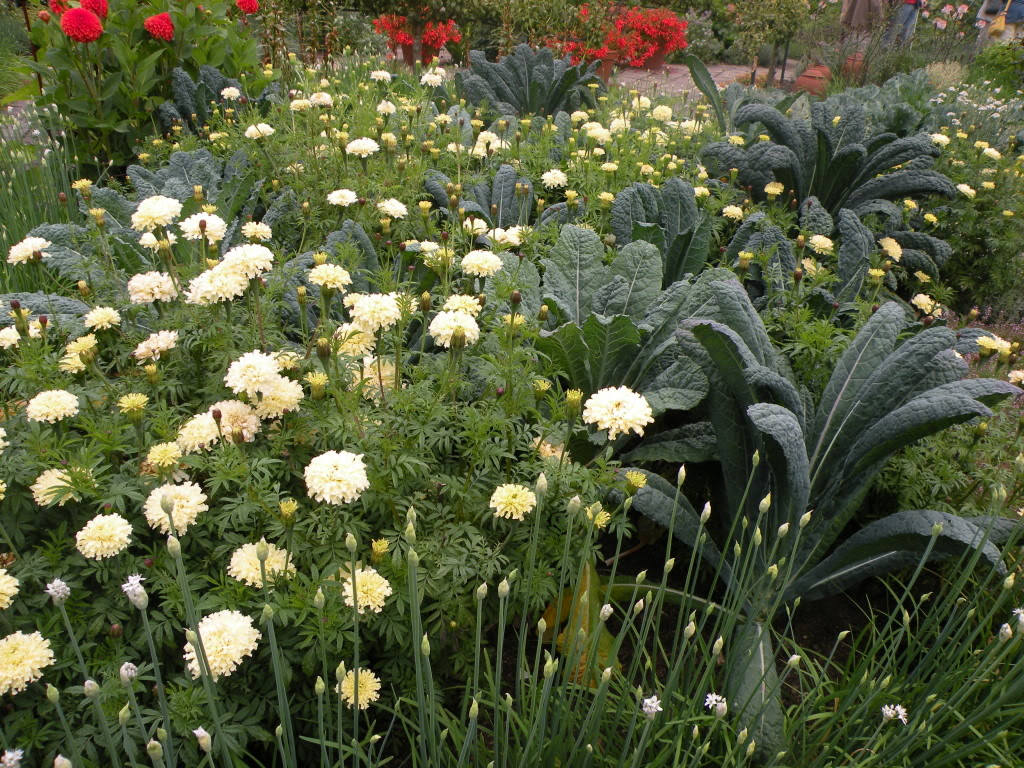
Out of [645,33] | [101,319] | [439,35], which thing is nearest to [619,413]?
[101,319]

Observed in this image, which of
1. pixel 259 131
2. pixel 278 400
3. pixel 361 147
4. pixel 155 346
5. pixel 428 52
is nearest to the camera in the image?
pixel 278 400

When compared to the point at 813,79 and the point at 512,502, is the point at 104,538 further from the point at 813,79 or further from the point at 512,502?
the point at 813,79

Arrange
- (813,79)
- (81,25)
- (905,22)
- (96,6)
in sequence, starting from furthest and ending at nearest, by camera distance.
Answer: (905,22) < (813,79) < (96,6) < (81,25)

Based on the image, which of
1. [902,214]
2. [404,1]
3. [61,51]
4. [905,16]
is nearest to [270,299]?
[61,51]

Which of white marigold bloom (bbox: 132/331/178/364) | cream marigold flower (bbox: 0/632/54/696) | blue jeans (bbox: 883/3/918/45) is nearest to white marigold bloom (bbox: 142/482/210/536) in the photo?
cream marigold flower (bbox: 0/632/54/696)

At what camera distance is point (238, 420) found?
156cm

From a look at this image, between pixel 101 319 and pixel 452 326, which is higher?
pixel 452 326

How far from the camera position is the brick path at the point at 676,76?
7.83 m

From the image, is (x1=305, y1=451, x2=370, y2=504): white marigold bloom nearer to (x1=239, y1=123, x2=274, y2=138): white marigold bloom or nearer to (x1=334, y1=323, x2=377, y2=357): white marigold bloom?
(x1=334, y1=323, x2=377, y2=357): white marigold bloom

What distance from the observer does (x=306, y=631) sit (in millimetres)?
1335

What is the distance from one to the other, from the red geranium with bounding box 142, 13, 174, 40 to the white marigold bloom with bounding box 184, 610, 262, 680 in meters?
3.67

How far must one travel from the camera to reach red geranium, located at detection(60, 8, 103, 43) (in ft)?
10.8

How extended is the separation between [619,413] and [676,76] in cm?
1009

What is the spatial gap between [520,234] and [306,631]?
1635 millimetres
